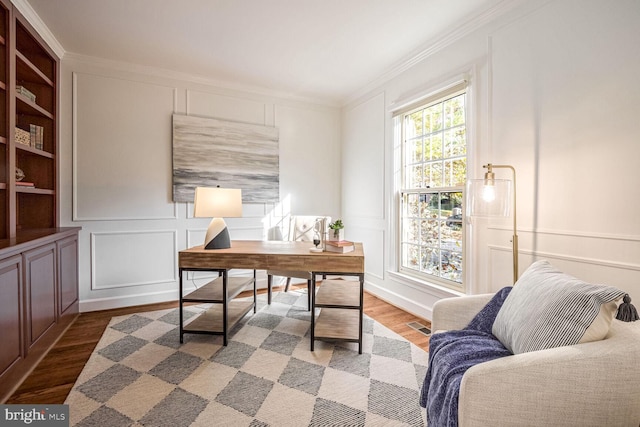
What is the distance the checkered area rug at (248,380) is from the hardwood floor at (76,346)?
82 millimetres

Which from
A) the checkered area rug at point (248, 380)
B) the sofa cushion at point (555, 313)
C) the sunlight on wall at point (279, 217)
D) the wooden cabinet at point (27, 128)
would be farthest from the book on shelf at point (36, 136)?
the sofa cushion at point (555, 313)

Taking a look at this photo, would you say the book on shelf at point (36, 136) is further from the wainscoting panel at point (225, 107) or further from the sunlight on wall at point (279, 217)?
the sunlight on wall at point (279, 217)

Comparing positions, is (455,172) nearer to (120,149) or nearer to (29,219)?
(120,149)

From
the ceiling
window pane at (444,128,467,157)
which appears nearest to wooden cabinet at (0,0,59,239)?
the ceiling

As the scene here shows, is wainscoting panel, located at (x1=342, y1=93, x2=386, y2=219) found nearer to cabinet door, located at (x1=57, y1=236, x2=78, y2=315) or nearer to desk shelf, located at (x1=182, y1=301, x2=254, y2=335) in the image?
desk shelf, located at (x1=182, y1=301, x2=254, y2=335)

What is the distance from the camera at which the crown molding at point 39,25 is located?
86.4 inches

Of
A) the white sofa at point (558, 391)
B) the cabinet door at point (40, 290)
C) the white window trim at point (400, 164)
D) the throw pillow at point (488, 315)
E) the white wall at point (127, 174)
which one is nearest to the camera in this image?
the white sofa at point (558, 391)

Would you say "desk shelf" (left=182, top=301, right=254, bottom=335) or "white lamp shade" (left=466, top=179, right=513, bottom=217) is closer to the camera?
"white lamp shade" (left=466, top=179, right=513, bottom=217)

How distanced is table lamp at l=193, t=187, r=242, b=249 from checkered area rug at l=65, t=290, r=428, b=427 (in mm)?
803

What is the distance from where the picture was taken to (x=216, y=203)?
235cm

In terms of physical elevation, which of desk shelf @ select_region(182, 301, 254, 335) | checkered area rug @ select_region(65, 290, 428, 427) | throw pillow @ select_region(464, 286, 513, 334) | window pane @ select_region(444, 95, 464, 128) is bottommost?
checkered area rug @ select_region(65, 290, 428, 427)

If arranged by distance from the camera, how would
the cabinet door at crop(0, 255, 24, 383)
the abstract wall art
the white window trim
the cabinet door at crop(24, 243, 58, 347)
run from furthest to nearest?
the abstract wall art < the white window trim < the cabinet door at crop(24, 243, 58, 347) < the cabinet door at crop(0, 255, 24, 383)

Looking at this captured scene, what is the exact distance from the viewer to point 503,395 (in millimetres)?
968

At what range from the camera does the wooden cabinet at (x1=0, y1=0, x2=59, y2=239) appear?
2070 mm
